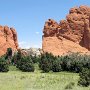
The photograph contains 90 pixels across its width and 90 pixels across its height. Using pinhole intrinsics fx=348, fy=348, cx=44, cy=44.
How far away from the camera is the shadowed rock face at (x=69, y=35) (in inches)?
7160

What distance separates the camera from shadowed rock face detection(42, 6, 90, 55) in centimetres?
18188

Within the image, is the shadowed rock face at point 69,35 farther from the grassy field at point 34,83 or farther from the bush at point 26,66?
the grassy field at point 34,83

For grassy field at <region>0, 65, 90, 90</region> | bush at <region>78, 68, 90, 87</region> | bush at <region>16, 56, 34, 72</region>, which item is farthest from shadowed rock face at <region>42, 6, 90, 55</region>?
bush at <region>78, 68, 90, 87</region>

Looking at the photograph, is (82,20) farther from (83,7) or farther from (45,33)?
(45,33)

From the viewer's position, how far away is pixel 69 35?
18612 centimetres

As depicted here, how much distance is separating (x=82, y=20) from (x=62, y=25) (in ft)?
37.1

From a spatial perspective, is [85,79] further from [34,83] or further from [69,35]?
[69,35]

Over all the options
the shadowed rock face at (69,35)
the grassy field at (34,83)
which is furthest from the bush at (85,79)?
the shadowed rock face at (69,35)

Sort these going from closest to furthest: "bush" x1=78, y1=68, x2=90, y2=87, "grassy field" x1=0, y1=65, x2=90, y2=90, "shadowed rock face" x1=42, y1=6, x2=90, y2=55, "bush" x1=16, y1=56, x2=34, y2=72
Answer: "grassy field" x1=0, y1=65, x2=90, y2=90
"bush" x1=78, y1=68, x2=90, y2=87
"bush" x1=16, y1=56, x2=34, y2=72
"shadowed rock face" x1=42, y1=6, x2=90, y2=55

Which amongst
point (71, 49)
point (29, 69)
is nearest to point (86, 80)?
point (29, 69)

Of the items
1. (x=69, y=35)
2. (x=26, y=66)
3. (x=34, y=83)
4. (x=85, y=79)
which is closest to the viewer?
(x=85, y=79)

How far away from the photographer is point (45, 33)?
18788 cm

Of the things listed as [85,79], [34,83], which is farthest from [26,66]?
[85,79]

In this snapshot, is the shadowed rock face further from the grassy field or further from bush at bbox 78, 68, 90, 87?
bush at bbox 78, 68, 90, 87
